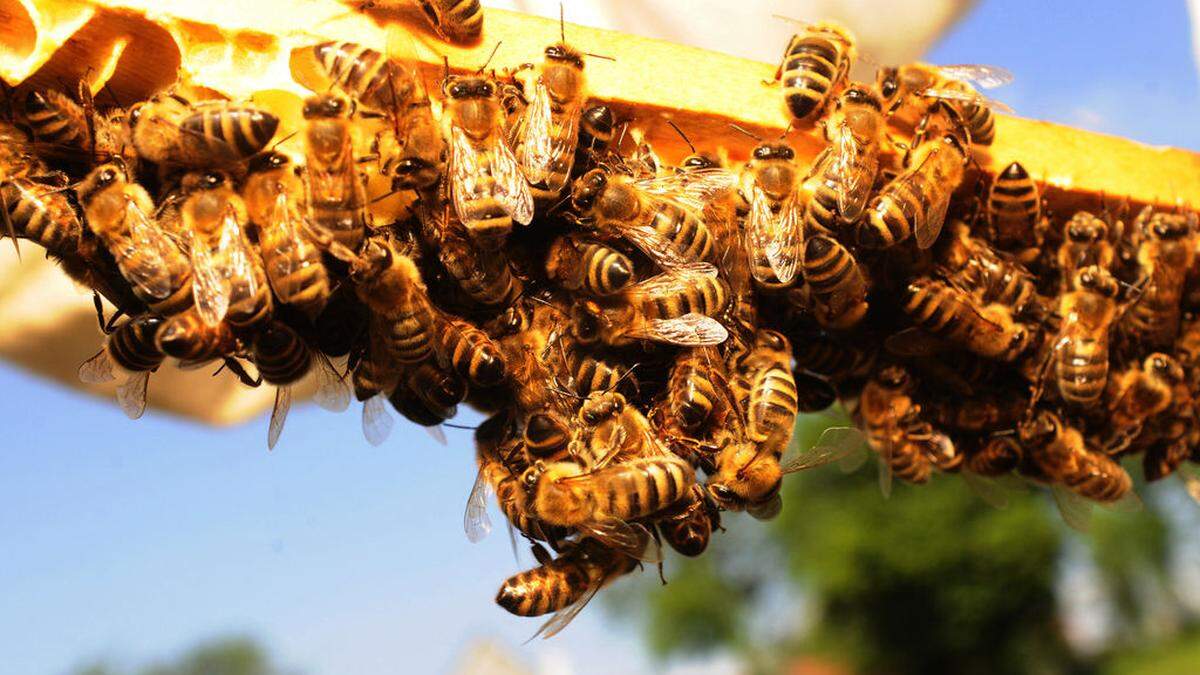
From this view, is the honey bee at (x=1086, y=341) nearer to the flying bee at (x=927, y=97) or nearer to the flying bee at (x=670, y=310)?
the flying bee at (x=927, y=97)

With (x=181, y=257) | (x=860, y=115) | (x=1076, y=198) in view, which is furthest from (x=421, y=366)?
(x=1076, y=198)

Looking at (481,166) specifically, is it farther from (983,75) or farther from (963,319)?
(983,75)

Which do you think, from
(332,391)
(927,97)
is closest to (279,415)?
(332,391)

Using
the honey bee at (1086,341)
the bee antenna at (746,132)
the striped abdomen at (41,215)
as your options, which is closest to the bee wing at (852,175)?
the bee antenna at (746,132)

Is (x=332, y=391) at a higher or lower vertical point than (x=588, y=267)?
lower

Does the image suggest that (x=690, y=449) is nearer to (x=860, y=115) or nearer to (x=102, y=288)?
(x=860, y=115)

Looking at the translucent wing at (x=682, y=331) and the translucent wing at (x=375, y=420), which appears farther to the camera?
the translucent wing at (x=375, y=420)
